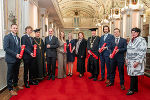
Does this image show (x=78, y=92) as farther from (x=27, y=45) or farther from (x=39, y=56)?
(x=27, y=45)

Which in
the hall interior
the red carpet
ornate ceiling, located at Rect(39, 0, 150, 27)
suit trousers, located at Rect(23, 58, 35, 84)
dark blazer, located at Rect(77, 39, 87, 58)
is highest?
ornate ceiling, located at Rect(39, 0, 150, 27)

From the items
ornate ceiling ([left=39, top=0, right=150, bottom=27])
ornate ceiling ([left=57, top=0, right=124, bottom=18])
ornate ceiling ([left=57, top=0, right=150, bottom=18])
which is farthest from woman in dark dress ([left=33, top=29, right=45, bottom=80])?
ornate ceiling ([left=57, top=0, right=124, bottom=18])

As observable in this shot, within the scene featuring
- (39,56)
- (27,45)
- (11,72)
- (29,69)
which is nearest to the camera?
(11,72)

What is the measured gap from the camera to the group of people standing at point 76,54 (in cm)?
362

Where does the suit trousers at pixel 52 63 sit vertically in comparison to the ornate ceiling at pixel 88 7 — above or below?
below

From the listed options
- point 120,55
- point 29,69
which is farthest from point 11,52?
point 120,55

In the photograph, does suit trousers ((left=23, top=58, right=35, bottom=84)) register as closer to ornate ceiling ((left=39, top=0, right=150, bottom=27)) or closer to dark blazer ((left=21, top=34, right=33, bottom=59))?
dark blazer ((left=21, top=34, right=33, bottom=59))

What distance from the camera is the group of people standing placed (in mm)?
3624

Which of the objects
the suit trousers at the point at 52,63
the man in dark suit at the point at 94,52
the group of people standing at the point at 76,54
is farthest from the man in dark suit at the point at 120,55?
the suit trousers at the point at 52,63

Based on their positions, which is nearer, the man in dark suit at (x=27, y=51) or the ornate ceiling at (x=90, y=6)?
the man in dark suit at (x=27, y=51)

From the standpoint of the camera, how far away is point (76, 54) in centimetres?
593

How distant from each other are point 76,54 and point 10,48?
282cm

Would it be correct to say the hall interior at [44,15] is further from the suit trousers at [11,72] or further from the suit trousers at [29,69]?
the suit trousers at [29,69]

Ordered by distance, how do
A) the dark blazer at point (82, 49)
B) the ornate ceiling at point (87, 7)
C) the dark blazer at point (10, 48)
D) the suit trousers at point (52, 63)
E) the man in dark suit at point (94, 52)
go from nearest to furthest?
the dark blazer at point (10, 48) → the man in dark suit at point (94, 52) → the suit trousers at point (52, 63) → the dark blazer at point (82, 49) → the ornate ceiling at point (87, 7)
